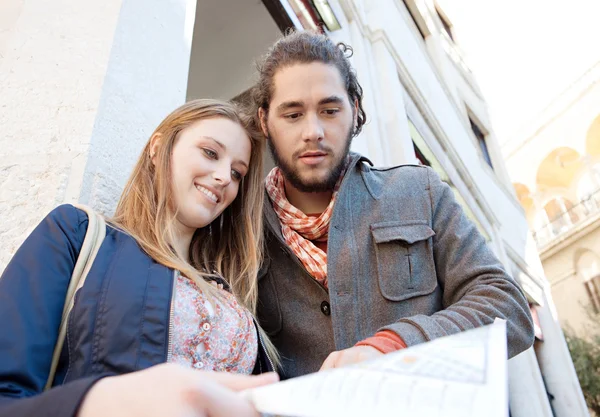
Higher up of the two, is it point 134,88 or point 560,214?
point 560,214

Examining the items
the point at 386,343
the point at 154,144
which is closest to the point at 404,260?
the point at 386,343

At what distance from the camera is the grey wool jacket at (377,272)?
1.42 meters

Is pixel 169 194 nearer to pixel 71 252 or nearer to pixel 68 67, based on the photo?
pixel 71 252

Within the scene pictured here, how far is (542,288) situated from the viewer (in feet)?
26.7

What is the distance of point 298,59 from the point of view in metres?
1.87

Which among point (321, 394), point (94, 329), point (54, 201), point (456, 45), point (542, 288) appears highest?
point (456, 45)

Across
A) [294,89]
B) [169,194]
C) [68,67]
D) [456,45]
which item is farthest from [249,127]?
[456,45]

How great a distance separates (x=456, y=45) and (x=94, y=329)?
10.9 meters

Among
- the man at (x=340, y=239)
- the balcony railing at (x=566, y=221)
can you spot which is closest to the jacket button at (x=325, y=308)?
the man at (x=340, y=239)

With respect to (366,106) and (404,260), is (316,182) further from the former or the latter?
(366,106)

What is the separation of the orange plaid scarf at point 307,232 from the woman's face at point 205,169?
27 cm

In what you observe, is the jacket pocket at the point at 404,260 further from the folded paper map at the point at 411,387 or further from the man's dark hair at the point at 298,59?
the folded paper map at the point at 411,387

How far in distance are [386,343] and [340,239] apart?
625 mm

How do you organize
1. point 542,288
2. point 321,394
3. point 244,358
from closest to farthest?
point 321,394 < point 244,358 < point 542,288
